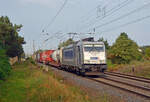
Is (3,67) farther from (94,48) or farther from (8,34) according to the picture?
(8,34)

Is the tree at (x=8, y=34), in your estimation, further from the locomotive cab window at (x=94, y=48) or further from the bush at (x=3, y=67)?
the locomotive cab window at (x=94, y=48)

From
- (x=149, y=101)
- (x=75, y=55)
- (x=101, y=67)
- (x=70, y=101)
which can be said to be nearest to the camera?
(x=70, y=101)

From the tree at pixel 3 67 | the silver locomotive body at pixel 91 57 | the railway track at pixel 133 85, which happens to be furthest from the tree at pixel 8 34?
the railway track at pixel 133 85

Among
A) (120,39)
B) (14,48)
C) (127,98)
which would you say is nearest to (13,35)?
(14,48)

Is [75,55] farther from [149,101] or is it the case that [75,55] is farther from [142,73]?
[149,101]

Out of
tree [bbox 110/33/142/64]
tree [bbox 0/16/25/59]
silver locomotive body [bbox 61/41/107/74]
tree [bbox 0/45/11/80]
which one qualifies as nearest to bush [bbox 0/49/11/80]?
tree [bbox 0/45/11/80]

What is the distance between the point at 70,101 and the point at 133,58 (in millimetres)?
40357

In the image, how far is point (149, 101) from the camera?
903 cm

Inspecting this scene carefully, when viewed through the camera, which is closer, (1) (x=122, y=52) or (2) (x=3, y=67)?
(2) (x=3, y=67)

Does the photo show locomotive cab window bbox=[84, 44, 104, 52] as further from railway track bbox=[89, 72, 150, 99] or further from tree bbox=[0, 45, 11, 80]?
tree bbox=[0, 45, 11, 80]

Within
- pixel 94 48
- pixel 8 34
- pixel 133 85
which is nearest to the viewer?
pixel 133 85

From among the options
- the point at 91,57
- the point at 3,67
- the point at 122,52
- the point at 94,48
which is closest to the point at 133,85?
the point at 91,57

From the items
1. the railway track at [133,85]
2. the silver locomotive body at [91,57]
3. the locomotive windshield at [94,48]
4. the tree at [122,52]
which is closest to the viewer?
the railway track at [133,85]

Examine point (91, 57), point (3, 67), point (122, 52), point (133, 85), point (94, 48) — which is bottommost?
point (133, 85)
